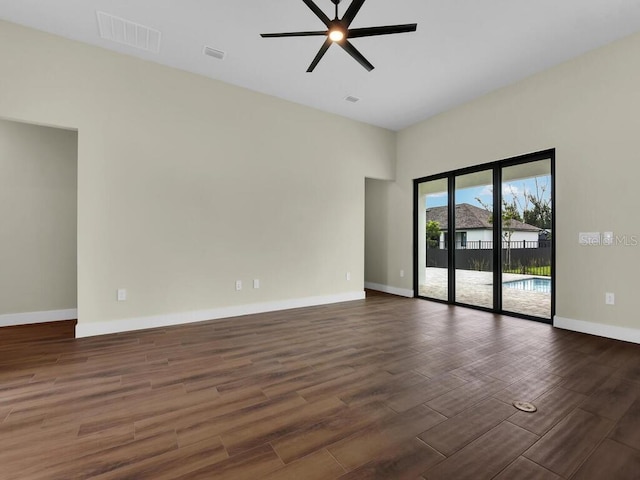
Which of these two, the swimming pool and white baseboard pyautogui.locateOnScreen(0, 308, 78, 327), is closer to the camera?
white baseboard pyautogui.locateOnScreen(0, 308, 78, 327)

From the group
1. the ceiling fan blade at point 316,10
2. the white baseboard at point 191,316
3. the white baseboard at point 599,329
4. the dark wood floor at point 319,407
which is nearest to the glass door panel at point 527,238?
the white baseboard at point 599,329

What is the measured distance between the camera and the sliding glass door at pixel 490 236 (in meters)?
4.32

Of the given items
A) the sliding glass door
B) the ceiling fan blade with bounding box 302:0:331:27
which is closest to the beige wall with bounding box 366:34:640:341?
the sliding glass door

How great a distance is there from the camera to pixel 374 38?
3.47 meters

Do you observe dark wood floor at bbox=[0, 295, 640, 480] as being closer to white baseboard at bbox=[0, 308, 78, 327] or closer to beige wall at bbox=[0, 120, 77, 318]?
white baseboard at bbox=[0, 308, 78, 327]

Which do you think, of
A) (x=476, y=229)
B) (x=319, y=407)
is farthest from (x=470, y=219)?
(x=319, y=407)

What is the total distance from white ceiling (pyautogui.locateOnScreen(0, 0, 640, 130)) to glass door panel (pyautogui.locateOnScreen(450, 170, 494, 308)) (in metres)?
1.48

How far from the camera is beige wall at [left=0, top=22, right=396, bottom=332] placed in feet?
11.6

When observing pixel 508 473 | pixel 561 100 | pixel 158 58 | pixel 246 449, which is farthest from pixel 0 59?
pixel 561 100

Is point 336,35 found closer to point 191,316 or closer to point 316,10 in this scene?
point 316,10

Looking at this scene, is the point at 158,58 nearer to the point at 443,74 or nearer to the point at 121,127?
the point at 121,127

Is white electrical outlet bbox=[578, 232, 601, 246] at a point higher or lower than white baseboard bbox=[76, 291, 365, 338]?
higher

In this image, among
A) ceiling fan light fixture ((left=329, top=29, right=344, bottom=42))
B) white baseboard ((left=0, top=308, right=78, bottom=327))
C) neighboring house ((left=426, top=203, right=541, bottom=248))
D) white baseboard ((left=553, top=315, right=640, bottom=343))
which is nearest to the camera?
ceiling fan light fixture ((left=329, top=29, right=344, bottom=42))

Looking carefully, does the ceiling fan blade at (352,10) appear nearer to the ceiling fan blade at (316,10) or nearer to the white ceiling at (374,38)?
the ceiling fan blade at (316,10)
